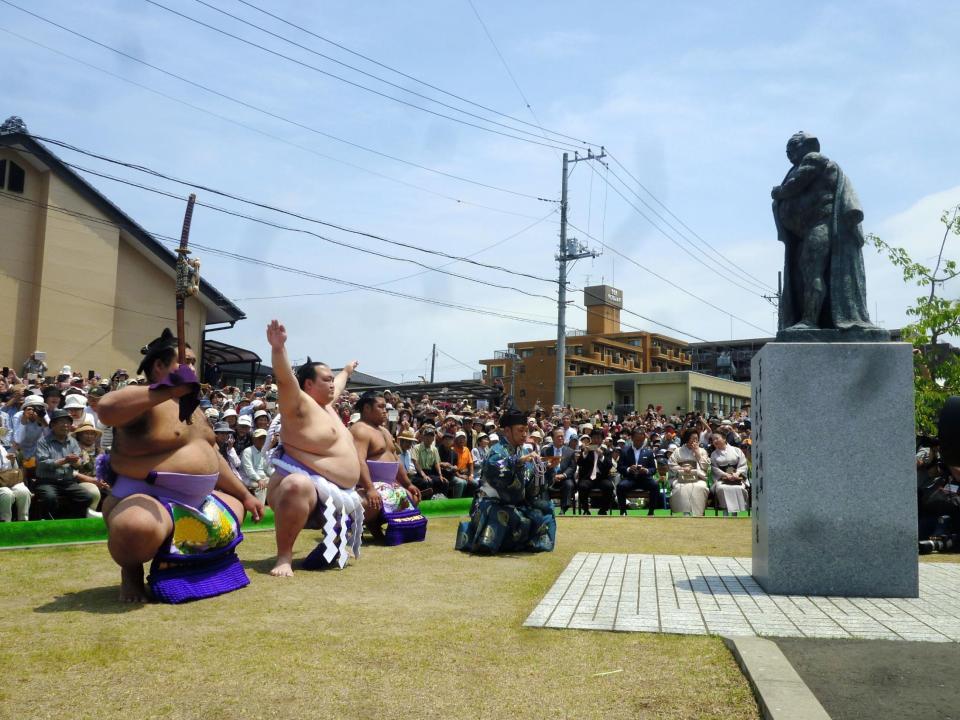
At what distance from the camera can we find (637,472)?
14.7 m

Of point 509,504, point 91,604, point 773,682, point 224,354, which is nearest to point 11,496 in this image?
point 91,604

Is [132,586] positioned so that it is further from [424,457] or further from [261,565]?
[424,457]

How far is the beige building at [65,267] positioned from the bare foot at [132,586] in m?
21.1

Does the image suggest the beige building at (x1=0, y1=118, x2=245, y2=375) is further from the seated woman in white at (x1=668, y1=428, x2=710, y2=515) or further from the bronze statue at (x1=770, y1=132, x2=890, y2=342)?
the bronze statue at (x1=770, y1=132, x2=890, y2=342)

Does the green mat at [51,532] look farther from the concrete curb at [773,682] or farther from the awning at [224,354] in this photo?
the awning at [224,354]

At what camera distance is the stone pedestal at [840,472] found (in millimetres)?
6289

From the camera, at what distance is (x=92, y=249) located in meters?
25.4

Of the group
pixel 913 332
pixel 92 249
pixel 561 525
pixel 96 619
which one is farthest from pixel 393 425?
pixel 92 249

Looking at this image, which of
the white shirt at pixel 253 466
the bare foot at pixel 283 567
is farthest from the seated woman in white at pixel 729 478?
→ the bare foot at pixel 283 567

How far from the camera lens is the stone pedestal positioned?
629cm

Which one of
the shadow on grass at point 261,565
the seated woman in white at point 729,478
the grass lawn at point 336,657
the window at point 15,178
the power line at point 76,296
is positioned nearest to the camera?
the grass lawn at point 336,657

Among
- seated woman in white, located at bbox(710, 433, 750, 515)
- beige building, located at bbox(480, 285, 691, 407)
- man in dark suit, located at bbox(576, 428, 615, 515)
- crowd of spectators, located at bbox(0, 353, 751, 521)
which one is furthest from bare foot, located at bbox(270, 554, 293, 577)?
beige building, located at bbox(480, 285, 691, 407)

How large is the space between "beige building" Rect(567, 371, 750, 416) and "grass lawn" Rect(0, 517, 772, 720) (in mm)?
43910

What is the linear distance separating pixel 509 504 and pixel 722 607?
3246mm
